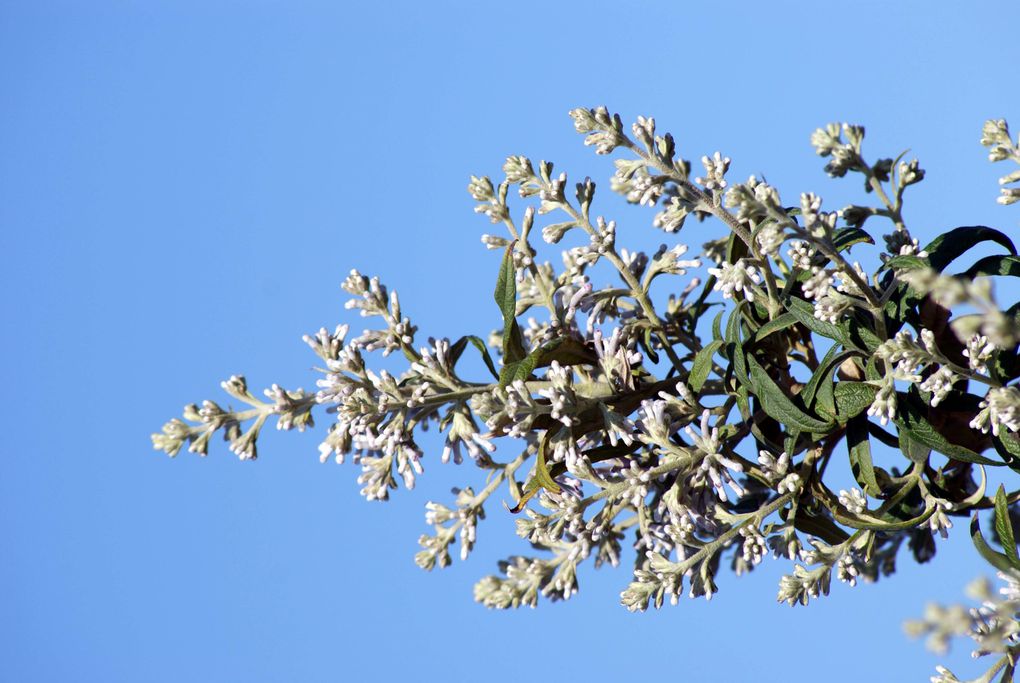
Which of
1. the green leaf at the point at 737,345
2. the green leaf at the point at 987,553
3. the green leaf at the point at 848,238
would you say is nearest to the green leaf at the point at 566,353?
the green leaf at the point at 737,345

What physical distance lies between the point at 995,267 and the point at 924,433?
0.34 meters

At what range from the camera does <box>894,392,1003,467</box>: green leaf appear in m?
1.82

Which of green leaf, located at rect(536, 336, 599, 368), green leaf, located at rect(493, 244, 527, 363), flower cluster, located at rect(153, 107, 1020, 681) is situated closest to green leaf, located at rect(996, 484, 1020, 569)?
flower cluster, located at rect(153, 107, 1020, 681)

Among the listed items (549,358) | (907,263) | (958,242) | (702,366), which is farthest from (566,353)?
(958,242)

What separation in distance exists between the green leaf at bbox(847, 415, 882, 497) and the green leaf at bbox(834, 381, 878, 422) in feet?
0.38

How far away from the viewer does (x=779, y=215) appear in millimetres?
1704

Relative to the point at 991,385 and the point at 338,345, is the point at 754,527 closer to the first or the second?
the point at 991,385

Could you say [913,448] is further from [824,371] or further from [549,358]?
[549,358]

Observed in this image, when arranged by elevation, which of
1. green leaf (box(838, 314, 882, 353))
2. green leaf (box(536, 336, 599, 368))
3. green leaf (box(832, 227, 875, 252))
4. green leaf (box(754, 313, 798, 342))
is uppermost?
green leaf (box(536, 336, 599, 368))

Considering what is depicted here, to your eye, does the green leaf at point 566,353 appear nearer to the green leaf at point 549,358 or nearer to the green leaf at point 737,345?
the green leaf at point 549,358

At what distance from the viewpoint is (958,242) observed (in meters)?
1.92

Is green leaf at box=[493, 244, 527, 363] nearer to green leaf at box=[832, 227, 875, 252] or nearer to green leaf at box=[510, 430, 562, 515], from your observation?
green leaf at box=[510, 430, 562, 515]

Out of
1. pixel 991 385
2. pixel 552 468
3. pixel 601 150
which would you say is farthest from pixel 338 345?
pixel 991 385

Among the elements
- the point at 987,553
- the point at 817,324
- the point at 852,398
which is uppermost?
the point at 817,324
